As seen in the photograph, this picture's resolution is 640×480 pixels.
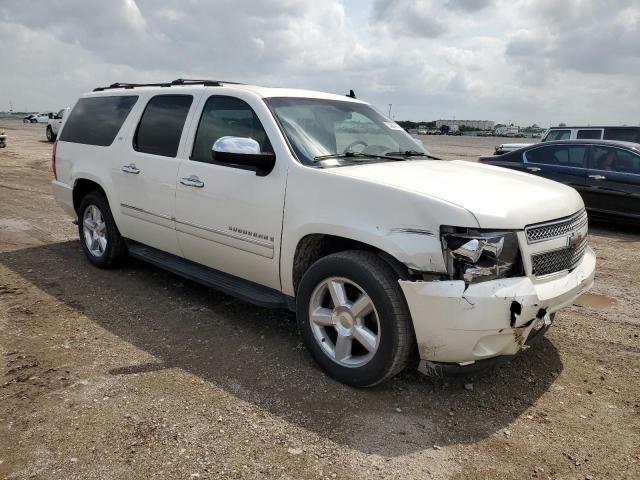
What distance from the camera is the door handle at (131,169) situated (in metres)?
4.94

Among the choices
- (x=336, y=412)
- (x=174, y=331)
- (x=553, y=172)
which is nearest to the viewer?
(x=336, y=412)

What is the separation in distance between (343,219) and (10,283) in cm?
383

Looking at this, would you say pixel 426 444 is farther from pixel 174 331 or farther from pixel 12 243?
pixel 12 243

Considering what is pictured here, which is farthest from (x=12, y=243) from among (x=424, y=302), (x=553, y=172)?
(x=553, y=172)

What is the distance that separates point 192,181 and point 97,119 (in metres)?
2.14

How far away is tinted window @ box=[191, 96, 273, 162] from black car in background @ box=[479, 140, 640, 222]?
6834 mm

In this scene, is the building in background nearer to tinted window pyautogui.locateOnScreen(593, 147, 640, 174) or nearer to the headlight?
tinted window pyautogui.locateOnScreen(593, 147, 640, 174)

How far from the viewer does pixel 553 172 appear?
932 cm

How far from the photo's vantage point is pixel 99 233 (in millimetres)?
5762

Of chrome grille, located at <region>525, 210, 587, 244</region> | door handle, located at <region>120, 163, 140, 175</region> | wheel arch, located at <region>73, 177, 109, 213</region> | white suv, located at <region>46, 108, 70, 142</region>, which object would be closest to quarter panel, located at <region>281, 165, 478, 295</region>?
chrome grille, located at <region>525, 210, 587, 244</region>

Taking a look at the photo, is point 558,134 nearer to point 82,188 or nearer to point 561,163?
point 561,163

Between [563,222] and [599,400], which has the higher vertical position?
[563,222]

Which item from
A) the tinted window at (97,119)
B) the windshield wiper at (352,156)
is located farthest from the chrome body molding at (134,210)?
the windshield wiper at (352,156)

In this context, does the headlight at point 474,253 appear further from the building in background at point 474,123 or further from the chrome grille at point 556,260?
the building in background at point 474,123
